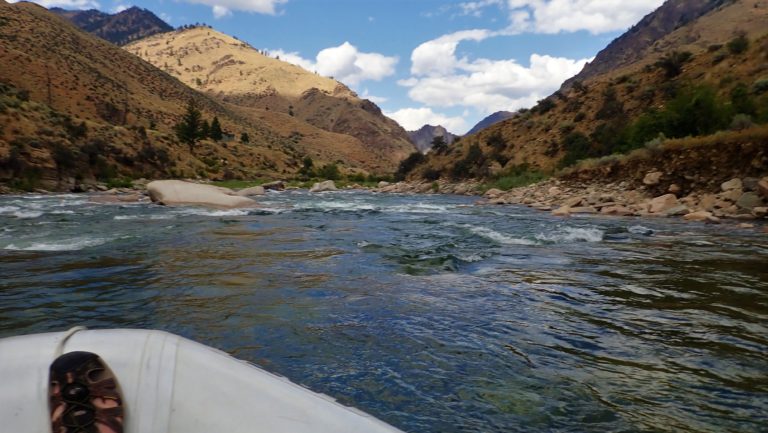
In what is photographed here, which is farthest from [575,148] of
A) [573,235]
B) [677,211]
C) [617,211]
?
[573,235]

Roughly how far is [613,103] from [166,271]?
34357 millimetres

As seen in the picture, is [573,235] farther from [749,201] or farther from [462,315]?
[462,315]

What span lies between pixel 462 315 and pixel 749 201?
11.2m

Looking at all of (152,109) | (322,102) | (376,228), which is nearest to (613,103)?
(376,228)

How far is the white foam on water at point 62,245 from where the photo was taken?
788cm

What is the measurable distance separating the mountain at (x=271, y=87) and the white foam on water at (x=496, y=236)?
98221 mm

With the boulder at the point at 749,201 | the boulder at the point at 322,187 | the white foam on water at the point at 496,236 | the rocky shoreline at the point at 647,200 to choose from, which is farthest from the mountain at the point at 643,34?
the white foam on water at the point at 496,236

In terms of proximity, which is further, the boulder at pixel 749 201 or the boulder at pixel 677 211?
the boulder at pixel 677 211

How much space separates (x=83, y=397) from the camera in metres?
1.29

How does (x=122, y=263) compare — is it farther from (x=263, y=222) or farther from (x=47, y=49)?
(x=47, y=49)

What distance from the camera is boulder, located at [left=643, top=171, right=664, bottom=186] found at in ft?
50.6

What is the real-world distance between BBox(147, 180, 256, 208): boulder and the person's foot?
652 inches

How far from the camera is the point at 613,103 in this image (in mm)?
33125

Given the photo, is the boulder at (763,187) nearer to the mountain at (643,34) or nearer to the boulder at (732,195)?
the boulder at (732,195)
